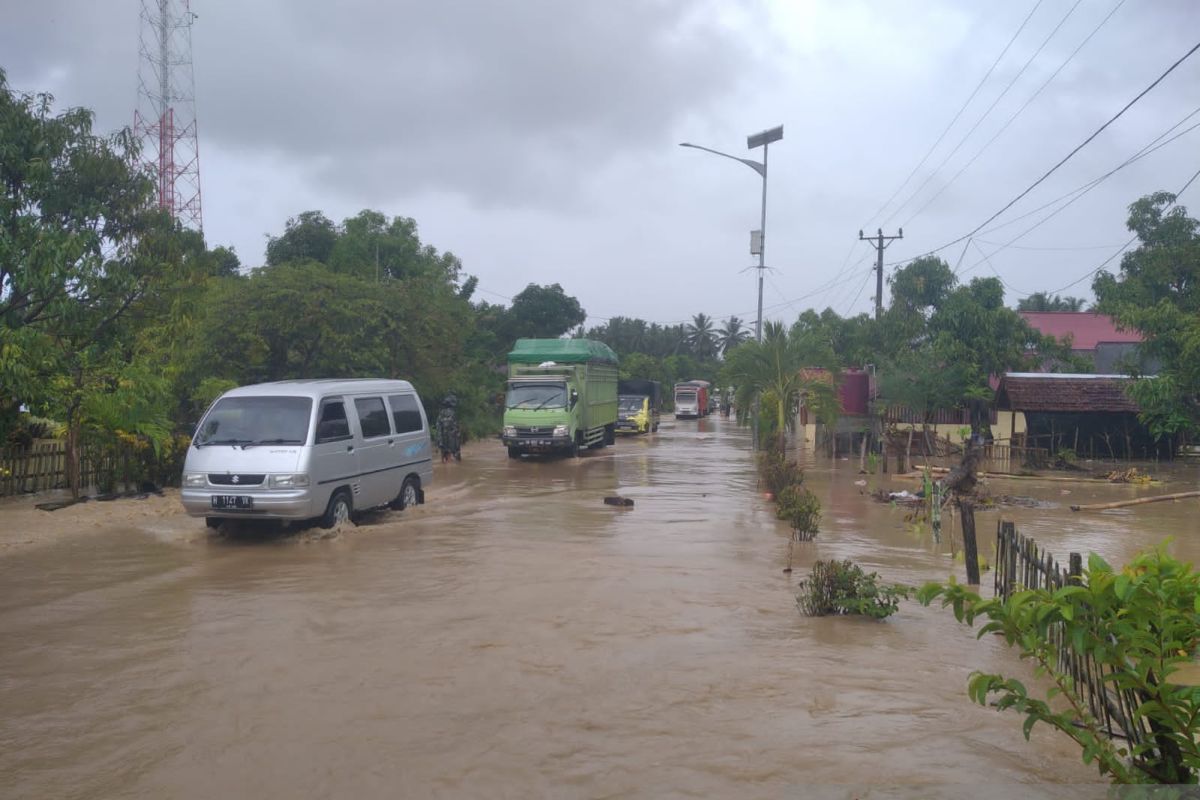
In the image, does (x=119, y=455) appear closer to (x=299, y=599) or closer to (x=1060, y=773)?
(x=299, y=599)

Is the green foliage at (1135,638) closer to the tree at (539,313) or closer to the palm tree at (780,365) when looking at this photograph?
the palm tree at (780,365)

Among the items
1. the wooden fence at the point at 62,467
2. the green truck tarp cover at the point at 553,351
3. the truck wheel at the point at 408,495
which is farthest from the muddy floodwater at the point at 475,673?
the green truck tarp cover at the point at 553,351

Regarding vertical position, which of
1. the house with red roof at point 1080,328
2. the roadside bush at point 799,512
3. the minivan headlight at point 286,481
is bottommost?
the roadside bush at point 799,512

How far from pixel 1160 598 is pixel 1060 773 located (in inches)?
65.8

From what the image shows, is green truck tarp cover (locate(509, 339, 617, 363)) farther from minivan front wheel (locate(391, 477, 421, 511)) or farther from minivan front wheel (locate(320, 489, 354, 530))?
minivan front wheel (locate(320, 489, 354, 530))

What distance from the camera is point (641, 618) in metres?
8.03

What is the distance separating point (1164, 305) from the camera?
21.8 metres

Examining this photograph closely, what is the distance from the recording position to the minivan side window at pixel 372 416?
41.9 feet

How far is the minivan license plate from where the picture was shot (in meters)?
11.1

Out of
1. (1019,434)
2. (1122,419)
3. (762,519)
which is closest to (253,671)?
(762,519)

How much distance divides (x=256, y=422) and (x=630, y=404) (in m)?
31.2

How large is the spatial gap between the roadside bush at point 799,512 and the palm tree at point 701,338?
264ft

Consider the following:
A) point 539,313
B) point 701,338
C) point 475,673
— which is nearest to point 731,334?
point 701,338

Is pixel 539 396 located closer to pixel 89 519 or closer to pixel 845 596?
pixel 89 519
